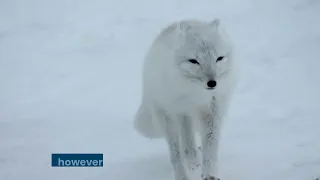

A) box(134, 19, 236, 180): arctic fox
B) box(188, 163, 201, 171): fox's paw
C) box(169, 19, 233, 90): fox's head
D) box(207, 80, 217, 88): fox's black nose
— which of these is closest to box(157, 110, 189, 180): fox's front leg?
box(134, 19, 236, 180): arctic fox

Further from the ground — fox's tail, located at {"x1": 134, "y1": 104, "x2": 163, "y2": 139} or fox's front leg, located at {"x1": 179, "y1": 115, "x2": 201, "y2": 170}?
fox's tail, located at {"x1": 134, "y1": 104, "x2": 163, "y2": 139}

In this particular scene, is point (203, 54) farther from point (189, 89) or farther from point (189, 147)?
point (189, 147)

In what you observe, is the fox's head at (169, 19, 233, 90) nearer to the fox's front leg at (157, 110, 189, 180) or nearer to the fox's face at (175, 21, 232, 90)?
the fox's face at (175, 21, 232, 90)

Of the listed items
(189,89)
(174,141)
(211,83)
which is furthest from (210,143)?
(211,83)

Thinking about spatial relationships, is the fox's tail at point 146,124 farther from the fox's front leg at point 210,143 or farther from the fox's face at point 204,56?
the fox's face at point 204,56

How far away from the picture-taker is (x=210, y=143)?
3.01 meters

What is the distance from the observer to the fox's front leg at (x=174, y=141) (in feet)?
9.84

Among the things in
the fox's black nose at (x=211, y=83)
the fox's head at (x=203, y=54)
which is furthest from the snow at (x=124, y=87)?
the fox's black nose at (x=211, y=83)

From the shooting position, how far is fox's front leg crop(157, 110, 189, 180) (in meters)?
3.00

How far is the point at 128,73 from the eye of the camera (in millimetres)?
4664

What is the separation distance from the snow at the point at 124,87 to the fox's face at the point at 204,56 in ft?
1.63

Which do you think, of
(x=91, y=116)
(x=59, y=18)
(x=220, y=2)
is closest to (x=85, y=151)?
(x=91, y=116)

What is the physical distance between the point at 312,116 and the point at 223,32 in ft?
3.91

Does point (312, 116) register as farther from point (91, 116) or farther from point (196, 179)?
point (91, 116)
